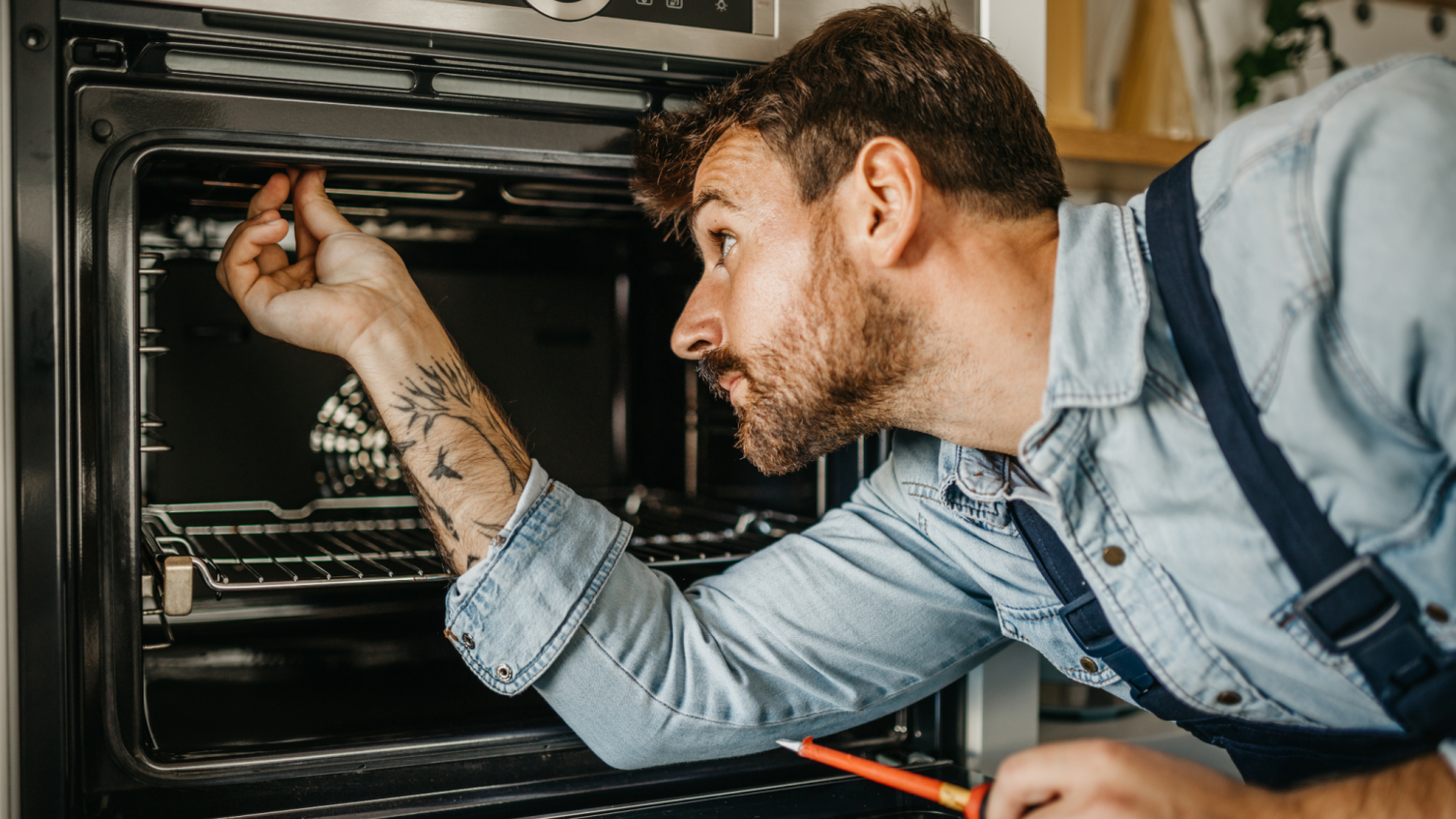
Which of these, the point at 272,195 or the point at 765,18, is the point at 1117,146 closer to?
the point at 765,18

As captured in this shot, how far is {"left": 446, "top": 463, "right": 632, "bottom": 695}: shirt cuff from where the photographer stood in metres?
0.77

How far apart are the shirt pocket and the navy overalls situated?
0.16 metres

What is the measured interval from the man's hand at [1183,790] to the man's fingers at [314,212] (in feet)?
2.27

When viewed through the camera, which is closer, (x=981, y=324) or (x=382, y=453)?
(x=981, y=324)

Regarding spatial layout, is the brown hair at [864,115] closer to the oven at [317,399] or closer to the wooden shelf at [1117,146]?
the oven at [317,399]

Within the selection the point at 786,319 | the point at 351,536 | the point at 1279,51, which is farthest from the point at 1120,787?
the point at 1279,51

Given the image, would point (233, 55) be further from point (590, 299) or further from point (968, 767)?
point (968, 767)

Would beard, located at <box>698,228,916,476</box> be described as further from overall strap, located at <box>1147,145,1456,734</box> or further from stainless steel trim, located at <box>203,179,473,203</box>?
stainless steel trim, located at <box>203,179,473,203</box>

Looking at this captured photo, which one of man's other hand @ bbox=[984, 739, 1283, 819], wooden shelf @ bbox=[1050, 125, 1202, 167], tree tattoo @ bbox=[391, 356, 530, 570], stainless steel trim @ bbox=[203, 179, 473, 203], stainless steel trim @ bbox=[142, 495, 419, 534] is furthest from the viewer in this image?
wooden shelf @ bbox=[1050, 125, 1202, 167]

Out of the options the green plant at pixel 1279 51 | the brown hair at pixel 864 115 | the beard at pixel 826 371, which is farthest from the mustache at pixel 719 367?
the green plant at pixel 1279 51

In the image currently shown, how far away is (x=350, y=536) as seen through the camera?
3.68 feet

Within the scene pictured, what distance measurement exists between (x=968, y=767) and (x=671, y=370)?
0.60 m

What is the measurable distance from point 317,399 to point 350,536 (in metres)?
0.17

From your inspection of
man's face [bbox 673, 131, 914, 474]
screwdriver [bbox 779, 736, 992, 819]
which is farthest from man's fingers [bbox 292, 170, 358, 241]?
screwdriver [bbox 779, 736, 992, 819]
